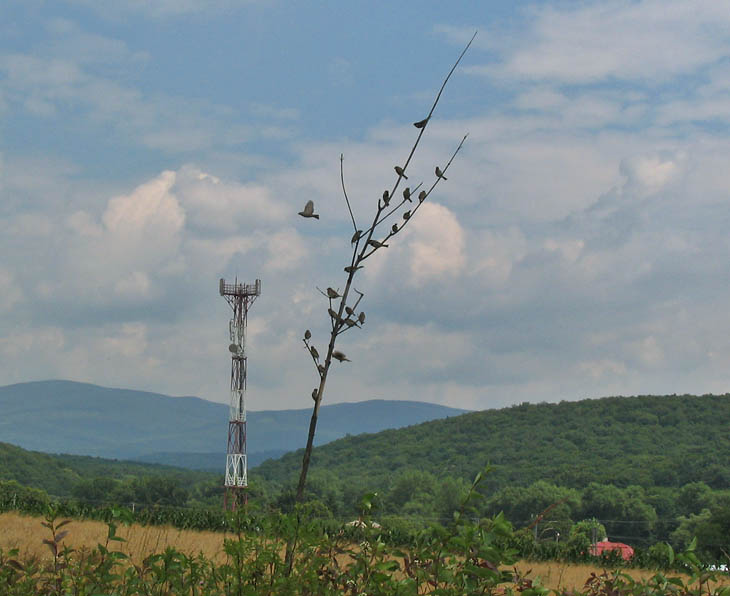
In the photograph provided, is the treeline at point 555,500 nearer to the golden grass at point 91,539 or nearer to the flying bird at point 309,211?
the golden grass at point 91,539

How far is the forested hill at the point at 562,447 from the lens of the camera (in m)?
91.0

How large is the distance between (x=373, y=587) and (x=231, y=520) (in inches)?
36.5

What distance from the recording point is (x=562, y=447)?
4417 inches

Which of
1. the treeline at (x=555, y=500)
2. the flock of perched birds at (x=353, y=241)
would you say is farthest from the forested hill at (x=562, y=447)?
the flock of perched birds at (x=353, y=241)

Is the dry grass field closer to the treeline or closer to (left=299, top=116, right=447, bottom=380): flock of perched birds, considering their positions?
(left=299, top=116, right=447, bottom=380): flock of perched birds

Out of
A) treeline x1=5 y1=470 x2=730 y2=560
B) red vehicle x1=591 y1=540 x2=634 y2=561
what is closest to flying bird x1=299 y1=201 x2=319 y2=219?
red vehicle x1=591 y1=540 x2=634 y2=561

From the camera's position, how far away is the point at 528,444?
115750 mm

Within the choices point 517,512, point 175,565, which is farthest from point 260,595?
point 517,512

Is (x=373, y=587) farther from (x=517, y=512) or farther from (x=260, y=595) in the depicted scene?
(x=517, y=512)

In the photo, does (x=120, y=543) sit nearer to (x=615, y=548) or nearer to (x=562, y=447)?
(x=615, y=548)

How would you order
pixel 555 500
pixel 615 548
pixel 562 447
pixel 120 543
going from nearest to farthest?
pixel 120 543 < pixel 615 548 < pixel 555 500 < pixel 562 447

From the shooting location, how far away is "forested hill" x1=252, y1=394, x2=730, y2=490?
91.0 m

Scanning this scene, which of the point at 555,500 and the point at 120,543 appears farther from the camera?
the point at 555,500

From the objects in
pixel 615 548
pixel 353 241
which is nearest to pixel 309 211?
pixel 353 241
